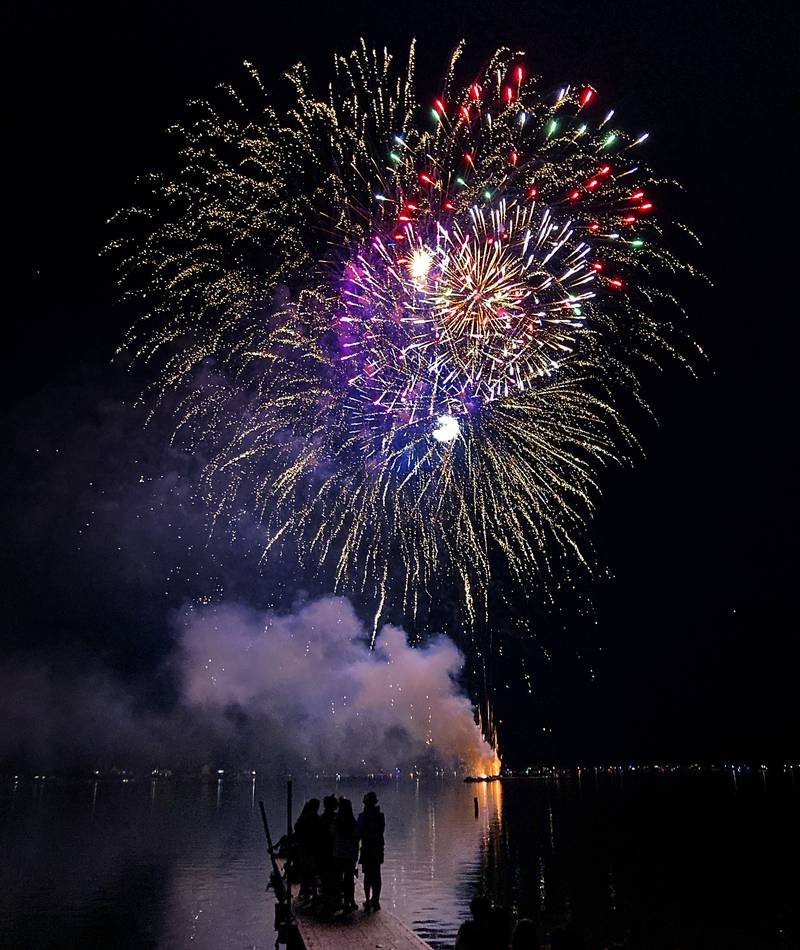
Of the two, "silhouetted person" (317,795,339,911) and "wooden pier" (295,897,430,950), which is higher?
"silhouetted person" (317,795,339,911)

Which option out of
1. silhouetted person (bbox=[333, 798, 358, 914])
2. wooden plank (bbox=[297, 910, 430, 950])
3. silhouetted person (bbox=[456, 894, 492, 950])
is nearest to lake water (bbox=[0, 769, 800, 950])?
silhouetted person (bbox=[456, 894, 492, 950])

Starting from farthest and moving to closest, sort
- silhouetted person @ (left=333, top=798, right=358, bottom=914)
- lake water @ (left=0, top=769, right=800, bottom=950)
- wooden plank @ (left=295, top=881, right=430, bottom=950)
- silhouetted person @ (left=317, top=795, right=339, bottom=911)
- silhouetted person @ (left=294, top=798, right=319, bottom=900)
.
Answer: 1. lake water @ (left=0, top=769, right=800, bottom=950)
2. silhouetted person @ (left=294, top=798, right=319, bottom=900)
3. silhouetted person @ (left=317, top=795, right=339, bottom=911)
4. silhouetted person @ (left=333, top=798, right=358, bottom=914)
5. wooden plank @ (left=295, top=881, right=430, bottom=950)

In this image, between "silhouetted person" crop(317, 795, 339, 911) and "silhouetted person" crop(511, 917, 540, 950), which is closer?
"silhouetted person" crop(511, 917, 540, 950)

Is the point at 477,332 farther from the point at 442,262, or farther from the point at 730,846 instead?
the point at 730,846

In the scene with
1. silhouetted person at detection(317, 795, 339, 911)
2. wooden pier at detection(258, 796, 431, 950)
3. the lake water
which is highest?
silhouetted person at detection(317, 795, 339, 911)

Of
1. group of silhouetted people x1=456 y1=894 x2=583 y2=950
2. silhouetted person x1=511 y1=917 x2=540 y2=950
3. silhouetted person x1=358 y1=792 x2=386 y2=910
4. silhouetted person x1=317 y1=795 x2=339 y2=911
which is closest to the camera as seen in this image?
silhouetted person x1=511 y1=917 x2=540 y2=950

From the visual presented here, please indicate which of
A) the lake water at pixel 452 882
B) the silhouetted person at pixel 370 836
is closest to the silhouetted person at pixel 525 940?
the lake water at pixel 452 882

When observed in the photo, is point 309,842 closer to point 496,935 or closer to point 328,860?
point 328,860

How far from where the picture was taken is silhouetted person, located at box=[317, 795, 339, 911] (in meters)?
14.9

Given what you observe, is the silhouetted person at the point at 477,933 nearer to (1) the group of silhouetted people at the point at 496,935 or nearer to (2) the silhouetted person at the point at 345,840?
Answer: (1) the group of silhouetted people at the point at 496,935

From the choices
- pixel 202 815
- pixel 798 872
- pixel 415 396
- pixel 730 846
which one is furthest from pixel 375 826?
pixel 202 815

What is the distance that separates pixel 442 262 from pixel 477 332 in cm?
236

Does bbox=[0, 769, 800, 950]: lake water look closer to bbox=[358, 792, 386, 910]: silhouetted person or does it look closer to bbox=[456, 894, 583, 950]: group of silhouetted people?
bbox=[456, 894, 583, 950]: group of silhouetted people

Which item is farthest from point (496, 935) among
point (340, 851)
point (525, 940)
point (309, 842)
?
point (309, 842)
